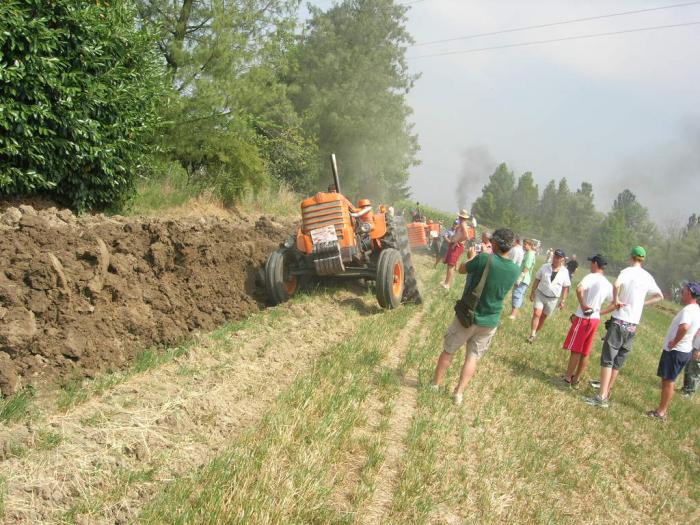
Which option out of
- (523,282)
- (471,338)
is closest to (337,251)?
(471,338)

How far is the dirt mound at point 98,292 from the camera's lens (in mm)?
4215

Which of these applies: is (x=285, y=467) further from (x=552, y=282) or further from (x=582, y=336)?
(x=552, y=282)

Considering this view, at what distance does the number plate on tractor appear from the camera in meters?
7.71

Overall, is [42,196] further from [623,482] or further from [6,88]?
[623,482]

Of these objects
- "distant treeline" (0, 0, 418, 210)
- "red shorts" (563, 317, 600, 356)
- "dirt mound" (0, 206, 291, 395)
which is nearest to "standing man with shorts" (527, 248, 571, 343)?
"red shorts" (563, 317, 600, 356)

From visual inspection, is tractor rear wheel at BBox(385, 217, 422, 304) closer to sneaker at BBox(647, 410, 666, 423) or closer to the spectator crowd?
the spectator crowd

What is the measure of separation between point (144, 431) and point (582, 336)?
564 centimetres

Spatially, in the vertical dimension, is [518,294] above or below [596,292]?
below

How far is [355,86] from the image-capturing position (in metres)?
30.1

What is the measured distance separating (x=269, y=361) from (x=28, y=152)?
425cm

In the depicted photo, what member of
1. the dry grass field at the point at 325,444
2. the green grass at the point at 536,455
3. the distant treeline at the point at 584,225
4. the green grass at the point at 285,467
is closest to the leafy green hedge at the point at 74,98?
the dry grass field at the point at 325,444

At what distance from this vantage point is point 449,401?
5.35 m

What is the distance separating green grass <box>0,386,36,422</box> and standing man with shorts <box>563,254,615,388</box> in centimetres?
606

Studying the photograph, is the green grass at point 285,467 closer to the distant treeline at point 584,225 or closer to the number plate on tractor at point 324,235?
the number plate on tractor at point 324,235
